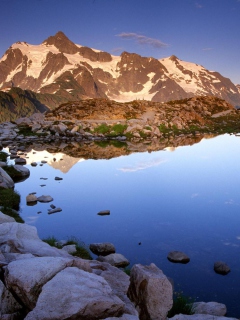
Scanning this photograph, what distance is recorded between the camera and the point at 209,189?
98.7 feet

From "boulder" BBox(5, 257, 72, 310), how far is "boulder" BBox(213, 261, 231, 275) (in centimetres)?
922

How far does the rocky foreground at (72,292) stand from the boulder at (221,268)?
6.06 metres

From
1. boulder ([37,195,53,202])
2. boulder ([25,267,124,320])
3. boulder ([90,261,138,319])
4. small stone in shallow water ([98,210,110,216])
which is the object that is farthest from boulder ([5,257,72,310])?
boulder ([37,195,53,202])

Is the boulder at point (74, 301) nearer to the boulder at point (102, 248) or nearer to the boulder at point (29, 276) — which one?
the boulder at point (29, 276)

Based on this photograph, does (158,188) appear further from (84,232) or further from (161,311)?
(161,311)

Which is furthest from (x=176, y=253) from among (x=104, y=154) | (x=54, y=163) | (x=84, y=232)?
(x=104, y=154)

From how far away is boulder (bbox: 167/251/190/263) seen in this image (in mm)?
15914

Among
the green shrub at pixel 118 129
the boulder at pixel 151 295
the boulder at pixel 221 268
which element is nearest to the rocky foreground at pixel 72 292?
the boulder at pixel 151 295

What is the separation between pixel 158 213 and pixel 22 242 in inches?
567

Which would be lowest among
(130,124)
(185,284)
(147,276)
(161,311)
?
(185,284)

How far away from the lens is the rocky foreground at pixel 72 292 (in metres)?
6.86

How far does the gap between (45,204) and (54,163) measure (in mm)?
18502

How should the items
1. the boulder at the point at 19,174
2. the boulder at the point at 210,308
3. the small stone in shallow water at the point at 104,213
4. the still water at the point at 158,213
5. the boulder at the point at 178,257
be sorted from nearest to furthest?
1. the boulder at the point at 210,308
2. the still water at the point at 158,213
3. the boulder at the point at 178,257
4. the small stone in shallow water at the point at 104,213
5. the boulder at the point at 19,174

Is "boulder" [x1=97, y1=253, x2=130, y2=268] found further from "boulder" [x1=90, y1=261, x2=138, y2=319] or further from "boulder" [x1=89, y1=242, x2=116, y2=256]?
"boulder" [x1=90, y1=261, x2=138, y2=319]
